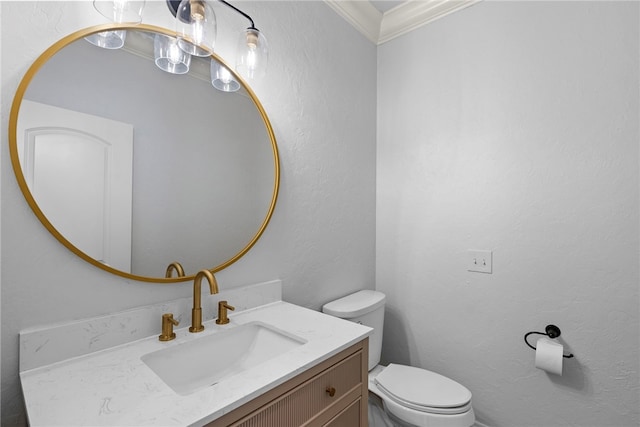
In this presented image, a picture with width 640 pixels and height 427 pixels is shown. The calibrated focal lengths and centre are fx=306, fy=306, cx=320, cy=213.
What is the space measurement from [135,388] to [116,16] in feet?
3.27

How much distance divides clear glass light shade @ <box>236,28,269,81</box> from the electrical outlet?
137cm

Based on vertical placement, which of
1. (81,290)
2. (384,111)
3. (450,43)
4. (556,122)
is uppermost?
(450,43)

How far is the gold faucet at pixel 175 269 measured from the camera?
1039 mm

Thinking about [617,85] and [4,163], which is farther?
[617,85]

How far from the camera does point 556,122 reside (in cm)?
140

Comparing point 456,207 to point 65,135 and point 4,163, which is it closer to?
point 65,135

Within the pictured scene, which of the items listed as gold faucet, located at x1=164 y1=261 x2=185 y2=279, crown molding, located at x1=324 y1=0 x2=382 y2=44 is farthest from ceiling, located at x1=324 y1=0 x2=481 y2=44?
gold faucet, located at x1=164 y1=261 x2=185 y2=279

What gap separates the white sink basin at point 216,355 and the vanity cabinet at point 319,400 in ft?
0.46

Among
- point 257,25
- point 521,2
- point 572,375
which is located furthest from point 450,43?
point 572,375

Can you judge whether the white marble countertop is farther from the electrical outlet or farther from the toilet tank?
the electrical outlet

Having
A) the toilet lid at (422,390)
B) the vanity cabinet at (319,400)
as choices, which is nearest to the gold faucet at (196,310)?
the vanity cabinet at (319,400)

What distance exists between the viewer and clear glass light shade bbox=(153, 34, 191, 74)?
1013mm

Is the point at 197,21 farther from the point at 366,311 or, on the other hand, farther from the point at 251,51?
the point at 366,311

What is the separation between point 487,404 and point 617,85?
62.7 inches
